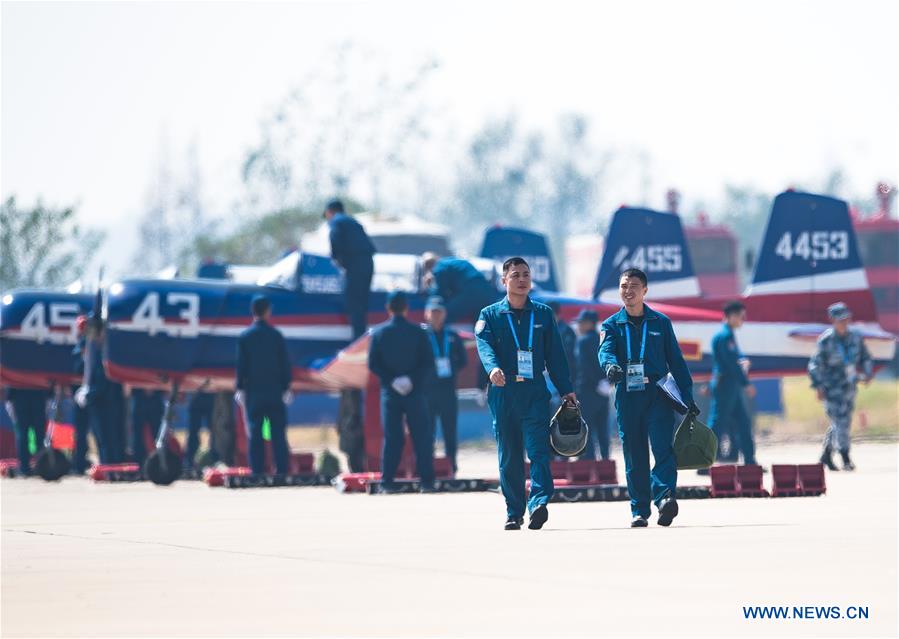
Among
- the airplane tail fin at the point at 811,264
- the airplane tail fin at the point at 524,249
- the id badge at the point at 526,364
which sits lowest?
the id badge at the point at 526,364

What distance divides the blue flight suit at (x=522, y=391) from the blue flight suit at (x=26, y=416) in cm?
1408

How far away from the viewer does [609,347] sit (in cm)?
1168

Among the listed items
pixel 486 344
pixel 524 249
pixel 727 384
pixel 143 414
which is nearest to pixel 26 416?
pixel 143 414

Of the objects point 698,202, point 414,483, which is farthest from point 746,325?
point 698,202

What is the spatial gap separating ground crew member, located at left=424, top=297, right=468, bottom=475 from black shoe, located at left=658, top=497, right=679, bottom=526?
6705 millimetres

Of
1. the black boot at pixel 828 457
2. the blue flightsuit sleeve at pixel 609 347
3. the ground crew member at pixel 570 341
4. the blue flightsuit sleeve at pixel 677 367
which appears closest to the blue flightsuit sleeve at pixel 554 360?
the blue flightsuit sleeve at pixel 609 347

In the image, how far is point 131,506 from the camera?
15750 millimetres

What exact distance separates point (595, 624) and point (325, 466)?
1547cm

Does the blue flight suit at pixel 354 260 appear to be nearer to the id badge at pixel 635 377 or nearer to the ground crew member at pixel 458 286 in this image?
the ground crew member at pixel 458 286

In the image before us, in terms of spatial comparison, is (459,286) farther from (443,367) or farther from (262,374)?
(262,374)

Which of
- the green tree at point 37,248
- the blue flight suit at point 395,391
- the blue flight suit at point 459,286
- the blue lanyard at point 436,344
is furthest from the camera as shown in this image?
the green tree at point 37,248

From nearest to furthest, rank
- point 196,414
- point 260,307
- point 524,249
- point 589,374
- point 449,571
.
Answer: point 449,571 → point 260,307 → point 589,374 → point 196,414 → point 524,249

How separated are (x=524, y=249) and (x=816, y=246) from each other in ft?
23.7

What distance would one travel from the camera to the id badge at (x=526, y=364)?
1170cm
